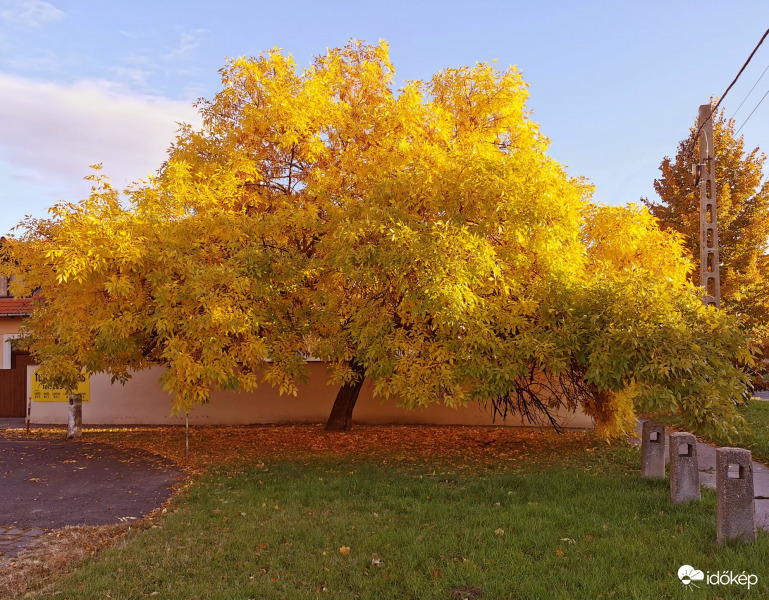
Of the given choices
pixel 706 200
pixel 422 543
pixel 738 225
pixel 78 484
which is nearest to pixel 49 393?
pixel 78 484

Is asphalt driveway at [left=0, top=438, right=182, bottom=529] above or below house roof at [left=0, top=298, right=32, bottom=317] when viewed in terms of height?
below

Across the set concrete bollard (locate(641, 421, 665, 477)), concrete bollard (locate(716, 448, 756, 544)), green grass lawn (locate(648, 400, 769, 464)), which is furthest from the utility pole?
concrete bollard (locate(716, 448, 756, 544))

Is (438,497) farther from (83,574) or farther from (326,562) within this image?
(83,574)

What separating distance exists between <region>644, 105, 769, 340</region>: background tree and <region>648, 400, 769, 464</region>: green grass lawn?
6.09 m

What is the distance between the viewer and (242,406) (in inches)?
676

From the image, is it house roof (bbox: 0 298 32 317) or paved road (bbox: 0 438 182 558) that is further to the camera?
house roof (bbox: 0 298 32 317)

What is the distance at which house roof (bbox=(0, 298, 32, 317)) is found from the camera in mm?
19016

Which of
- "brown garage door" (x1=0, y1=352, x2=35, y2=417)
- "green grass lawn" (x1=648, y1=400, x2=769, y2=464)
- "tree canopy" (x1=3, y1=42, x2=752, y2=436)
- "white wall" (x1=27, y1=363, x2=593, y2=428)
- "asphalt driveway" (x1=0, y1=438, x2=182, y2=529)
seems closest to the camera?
"asphalt driveway" (x1=0, y1=438, x2=182, y2=529)

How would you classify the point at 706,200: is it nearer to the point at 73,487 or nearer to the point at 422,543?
the point at 422,543

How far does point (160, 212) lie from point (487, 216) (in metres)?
5.12

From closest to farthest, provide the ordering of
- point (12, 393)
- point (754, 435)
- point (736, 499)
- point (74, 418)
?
point (736, 499) → point (754, 435) → point (74, 418) → point (12, 393)

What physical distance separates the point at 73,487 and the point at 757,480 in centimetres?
962

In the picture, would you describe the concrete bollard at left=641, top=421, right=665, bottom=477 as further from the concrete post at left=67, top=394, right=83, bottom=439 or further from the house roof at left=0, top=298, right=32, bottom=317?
the house roof at left=0, top=298, right=32, bottom=317

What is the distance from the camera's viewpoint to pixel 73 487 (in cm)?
859
